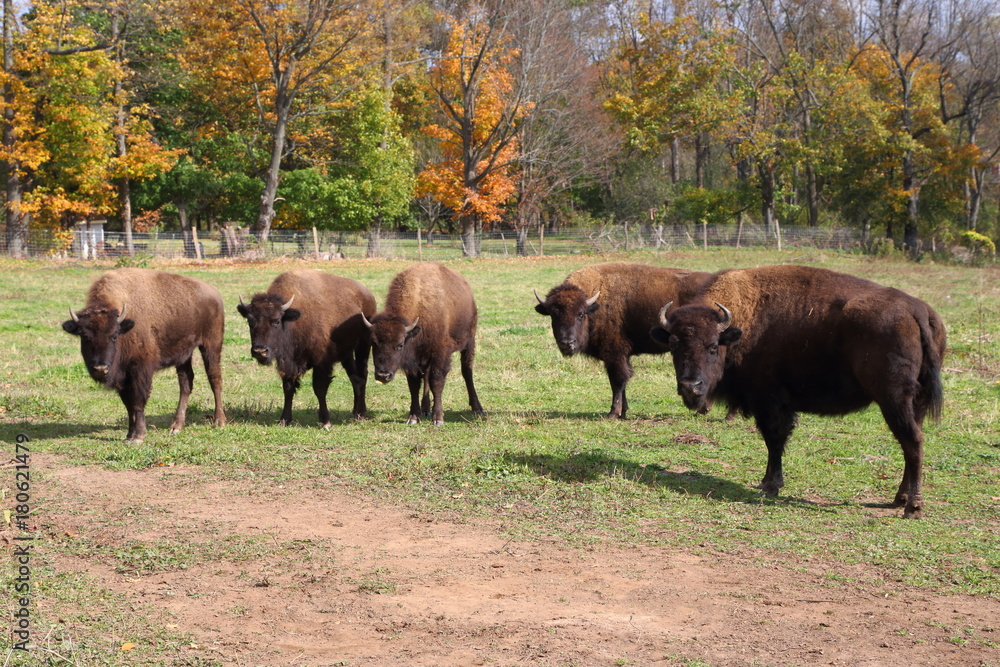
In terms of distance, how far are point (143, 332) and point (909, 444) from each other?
26.7 ft

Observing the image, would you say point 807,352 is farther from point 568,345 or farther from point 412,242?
point 412,242

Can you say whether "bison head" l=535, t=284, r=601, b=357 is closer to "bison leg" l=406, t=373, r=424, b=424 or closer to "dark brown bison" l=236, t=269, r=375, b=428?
"bison leg" l=406, t=373, r=424, b=424

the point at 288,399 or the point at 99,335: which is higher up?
the point at 99,335

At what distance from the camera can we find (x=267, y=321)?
1176 centimetres

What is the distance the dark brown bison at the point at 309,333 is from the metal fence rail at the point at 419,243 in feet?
87.9

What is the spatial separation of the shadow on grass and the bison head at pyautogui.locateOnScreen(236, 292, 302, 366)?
12.1 feet

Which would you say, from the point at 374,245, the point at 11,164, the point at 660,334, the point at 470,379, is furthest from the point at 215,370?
the point at 11,164

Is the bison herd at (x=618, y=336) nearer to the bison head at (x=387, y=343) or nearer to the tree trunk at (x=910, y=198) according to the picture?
the bison head at (x=387, y=343)

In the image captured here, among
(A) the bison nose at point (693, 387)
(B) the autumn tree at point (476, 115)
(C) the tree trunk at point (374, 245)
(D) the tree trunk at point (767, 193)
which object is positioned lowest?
(A) the bison nose at point (693, 387)

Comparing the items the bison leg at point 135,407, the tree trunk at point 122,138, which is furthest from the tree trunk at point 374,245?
the bison leg at point 135,407

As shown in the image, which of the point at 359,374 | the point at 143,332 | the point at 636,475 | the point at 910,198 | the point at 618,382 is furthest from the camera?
the point at 910,198

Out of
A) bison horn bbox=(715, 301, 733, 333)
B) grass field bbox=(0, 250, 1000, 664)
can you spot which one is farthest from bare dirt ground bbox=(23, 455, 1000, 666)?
bison horn bbox=(715, 301, 733, 333)

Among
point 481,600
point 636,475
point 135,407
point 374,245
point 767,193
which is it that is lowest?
point 481,600

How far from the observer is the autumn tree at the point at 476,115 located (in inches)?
1923
